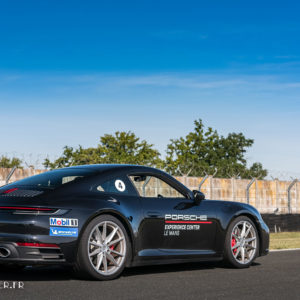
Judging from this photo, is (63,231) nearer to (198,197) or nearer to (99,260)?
(99,260)

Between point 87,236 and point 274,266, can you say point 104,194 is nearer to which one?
point 87,236

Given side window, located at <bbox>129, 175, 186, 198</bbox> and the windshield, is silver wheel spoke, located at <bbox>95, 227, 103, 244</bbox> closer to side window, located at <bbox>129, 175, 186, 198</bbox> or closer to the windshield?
the windshield

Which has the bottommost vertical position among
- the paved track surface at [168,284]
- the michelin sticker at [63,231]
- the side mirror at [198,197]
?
the paved track surface at [168,284]

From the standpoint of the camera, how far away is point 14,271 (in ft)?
24.7

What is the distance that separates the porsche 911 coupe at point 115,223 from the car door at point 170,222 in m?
0.01

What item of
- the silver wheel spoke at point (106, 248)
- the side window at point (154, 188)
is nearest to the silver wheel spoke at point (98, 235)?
the silver wheel spoke at point (106, 248)

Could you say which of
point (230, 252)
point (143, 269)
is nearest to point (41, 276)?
point (143, 269)

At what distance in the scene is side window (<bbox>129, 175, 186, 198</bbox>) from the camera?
302 inches

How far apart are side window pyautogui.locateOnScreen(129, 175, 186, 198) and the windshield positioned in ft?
2.15

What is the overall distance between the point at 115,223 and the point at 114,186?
560 mm

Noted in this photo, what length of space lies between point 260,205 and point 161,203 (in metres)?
18.2

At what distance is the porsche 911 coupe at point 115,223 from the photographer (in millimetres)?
6383

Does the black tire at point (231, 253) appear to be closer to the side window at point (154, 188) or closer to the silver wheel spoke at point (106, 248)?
the side window at point (154, 188)

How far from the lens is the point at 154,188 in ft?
26.3
